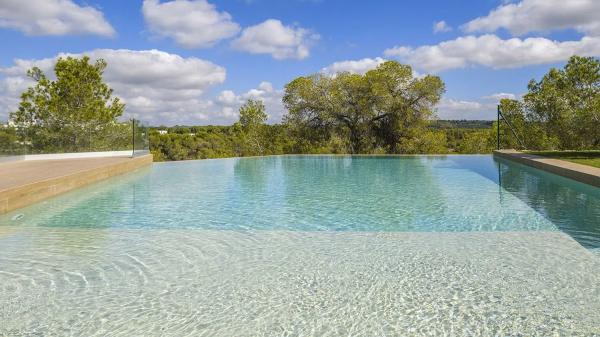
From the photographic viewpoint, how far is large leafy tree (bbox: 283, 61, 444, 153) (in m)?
20.0

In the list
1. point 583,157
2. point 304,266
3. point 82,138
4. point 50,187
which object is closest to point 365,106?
point 583,157

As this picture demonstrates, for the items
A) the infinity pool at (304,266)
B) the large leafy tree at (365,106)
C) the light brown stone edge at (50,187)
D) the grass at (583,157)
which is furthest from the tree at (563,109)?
the light brown stone edge at (50,187)

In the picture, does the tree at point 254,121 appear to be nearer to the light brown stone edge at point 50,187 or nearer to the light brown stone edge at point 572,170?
the light brown stone edge at point 50,187

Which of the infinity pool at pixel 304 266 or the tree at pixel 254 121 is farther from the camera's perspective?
the tree at pixel 254 121

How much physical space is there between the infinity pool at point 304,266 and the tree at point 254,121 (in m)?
17.4

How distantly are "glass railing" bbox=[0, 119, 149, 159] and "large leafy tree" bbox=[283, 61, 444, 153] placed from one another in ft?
27.4

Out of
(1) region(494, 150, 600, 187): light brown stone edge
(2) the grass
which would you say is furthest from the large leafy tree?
(1) region(494, 150, 600, 187): light brown stone edge

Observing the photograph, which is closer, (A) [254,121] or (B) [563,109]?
(B) [563,109]

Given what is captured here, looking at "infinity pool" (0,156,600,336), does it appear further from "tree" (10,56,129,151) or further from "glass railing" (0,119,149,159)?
"tree" (10,56,129,151)

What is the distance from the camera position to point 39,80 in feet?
62.5

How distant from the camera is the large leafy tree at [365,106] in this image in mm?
20031

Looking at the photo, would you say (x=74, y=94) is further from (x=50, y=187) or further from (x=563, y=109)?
(x=563, y=109)

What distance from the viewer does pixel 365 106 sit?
67.2ft

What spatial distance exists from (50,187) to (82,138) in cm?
766
